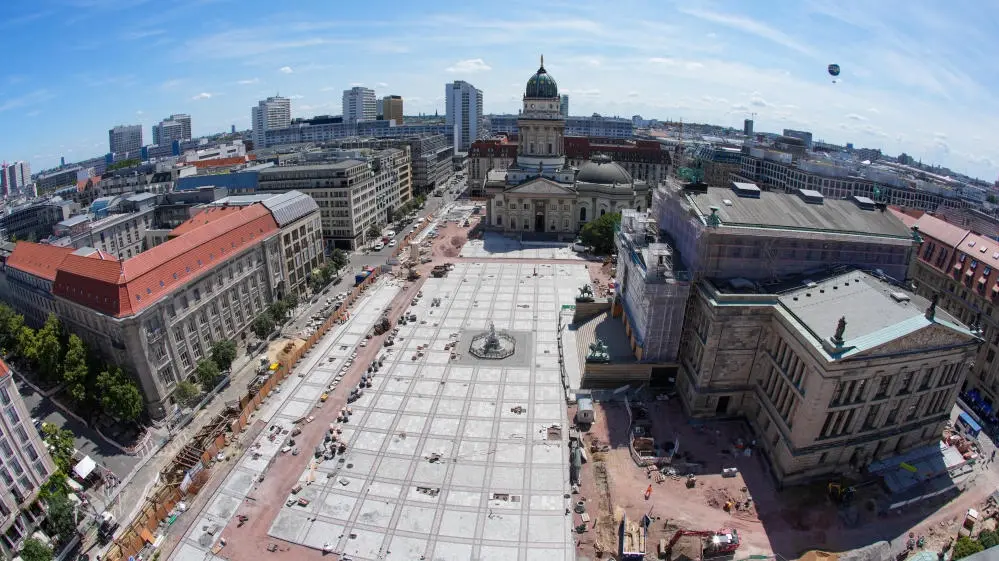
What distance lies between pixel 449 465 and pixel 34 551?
3723 centimetres

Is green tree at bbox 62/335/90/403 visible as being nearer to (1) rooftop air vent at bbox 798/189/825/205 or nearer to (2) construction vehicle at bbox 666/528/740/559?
(2) construction vehicle at bbox 666/528/740/559

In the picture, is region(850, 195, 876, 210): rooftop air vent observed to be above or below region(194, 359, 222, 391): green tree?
above

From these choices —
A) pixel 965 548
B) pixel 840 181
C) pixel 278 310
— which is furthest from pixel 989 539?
pixel 840 181

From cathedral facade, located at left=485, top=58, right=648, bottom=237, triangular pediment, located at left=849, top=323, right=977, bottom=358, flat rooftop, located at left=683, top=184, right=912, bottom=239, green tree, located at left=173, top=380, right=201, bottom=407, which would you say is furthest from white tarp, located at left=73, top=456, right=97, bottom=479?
cathedral facade, located at left=485, top=58, right=648, bottom=237

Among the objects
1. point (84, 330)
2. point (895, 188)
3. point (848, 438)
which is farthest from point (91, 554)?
point (895, 188)

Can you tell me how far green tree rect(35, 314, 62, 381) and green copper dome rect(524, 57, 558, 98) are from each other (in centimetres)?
12245

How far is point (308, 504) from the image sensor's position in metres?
51.8

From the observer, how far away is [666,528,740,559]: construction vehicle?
4556cm

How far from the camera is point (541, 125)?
500 feet

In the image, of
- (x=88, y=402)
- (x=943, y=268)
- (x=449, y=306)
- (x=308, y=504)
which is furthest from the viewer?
(x=449, y=306)

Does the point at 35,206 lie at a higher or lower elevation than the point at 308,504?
higher

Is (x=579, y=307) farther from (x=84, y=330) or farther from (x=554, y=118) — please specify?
(x=554, y=118)

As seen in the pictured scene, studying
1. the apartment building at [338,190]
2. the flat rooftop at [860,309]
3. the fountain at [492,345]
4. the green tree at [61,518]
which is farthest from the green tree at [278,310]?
the flat rooftop at [860,309]

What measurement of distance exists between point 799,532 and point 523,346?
144 ft
